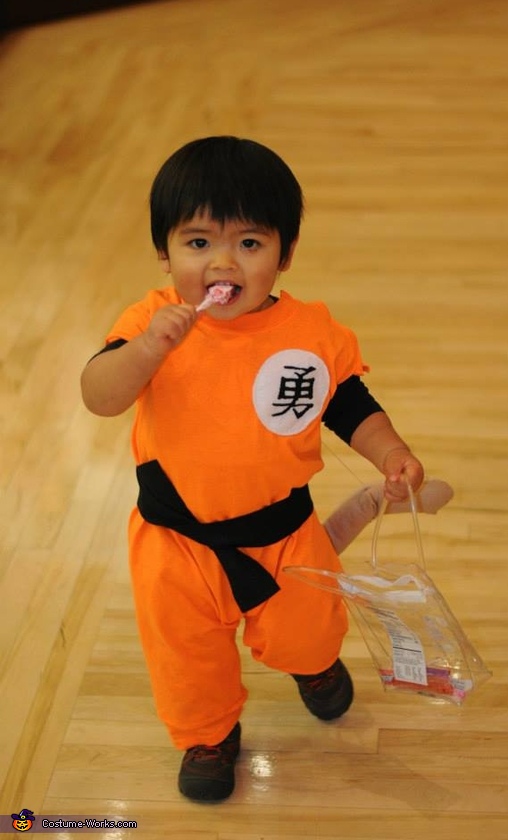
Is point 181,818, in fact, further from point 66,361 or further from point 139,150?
point 139,150

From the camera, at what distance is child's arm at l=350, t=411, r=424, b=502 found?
4.19 feet

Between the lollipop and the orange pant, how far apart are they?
291 mm

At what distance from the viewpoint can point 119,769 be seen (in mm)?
1471

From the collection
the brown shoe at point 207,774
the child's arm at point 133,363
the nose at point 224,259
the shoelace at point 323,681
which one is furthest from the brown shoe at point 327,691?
the nose at point 224,259

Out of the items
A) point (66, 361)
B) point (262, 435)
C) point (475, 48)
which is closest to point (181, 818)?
point (262, 435)

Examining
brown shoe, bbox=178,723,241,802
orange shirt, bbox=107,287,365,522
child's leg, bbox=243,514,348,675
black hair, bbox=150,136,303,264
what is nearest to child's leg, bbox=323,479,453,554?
child's leg, bbox=243,514,348,675

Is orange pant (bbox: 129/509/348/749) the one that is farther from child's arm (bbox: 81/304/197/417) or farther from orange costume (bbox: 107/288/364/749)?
child's arm (bbox: 81/304/197/417)

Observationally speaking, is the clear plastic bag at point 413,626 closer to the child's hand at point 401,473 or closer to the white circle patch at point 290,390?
the child's hand at point 401,473

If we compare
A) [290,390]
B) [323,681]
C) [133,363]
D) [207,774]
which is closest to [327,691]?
[323,681]

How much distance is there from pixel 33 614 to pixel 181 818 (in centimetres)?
42

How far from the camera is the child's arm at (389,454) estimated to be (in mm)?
1278

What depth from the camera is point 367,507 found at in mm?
1440

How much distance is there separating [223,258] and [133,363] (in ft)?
A: 0.44

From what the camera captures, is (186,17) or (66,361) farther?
(186,17)
